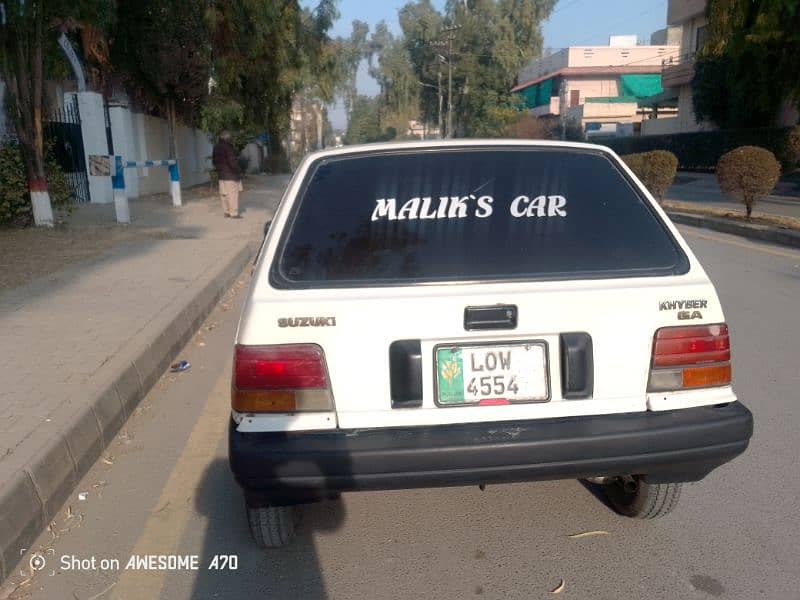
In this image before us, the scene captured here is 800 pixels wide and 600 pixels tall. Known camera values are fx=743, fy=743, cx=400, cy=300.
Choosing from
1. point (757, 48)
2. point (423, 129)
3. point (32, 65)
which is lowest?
point (423, 129)

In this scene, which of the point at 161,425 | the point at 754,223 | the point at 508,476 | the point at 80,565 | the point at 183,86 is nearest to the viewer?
the point at 508,476

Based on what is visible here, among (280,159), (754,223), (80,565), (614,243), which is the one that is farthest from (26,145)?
(280,159)

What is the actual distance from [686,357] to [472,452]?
0.92 metres

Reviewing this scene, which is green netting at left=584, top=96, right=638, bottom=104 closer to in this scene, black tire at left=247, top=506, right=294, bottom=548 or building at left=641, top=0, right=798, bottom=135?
building at left=641, top=0, right=798, bottom=135

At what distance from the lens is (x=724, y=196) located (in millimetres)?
19031

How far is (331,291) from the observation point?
2764 millimetres

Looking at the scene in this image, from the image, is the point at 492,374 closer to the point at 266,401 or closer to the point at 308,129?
the point at 266,401

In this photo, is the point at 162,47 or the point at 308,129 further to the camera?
the point at 308,129

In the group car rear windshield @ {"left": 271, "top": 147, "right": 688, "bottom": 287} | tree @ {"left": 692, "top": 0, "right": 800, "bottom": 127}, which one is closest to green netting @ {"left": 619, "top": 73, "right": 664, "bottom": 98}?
tree @ {"left": 692, "top": 0, "right": 800, "bottom": 127}

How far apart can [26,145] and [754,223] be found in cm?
1223

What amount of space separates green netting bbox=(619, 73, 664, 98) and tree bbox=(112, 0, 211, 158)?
40.1 m

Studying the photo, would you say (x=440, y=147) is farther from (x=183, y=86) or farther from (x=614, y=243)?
(x=183, y=86)

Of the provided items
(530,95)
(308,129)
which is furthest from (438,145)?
(308,129)

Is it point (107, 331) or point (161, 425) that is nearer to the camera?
point (161, 425)
